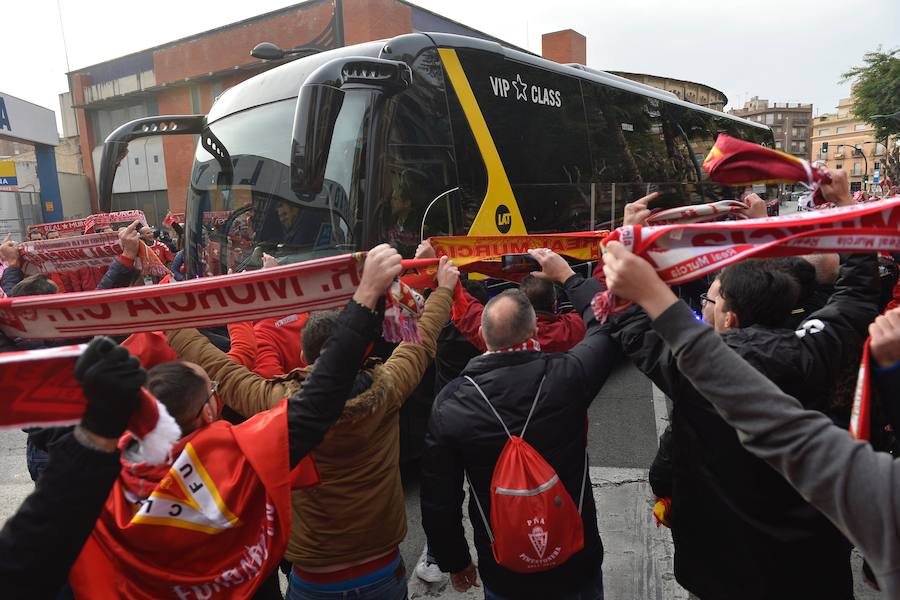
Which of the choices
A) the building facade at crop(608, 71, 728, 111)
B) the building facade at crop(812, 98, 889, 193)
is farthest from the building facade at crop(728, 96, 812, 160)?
the building facade at crop(608, 71, 728, 111)

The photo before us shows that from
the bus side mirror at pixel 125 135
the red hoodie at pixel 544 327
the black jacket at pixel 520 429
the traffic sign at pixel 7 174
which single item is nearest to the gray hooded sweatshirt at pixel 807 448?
the black jacket at pixel 520 429

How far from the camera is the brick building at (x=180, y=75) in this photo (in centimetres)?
2108

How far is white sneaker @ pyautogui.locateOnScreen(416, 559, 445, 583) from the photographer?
10.6ft

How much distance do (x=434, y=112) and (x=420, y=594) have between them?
3.44 metres

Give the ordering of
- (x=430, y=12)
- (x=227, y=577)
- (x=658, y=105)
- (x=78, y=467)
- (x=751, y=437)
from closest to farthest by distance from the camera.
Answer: (x=78, y=467)
(x=751, y=437)
(x=227, y=577)
(x=658, y=105)
(x=430, y=12)

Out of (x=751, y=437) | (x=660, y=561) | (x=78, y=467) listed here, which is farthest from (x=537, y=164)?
(x=78, y=467)

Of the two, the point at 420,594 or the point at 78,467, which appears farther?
the point at 420,594

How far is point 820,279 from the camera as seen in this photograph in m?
3.12

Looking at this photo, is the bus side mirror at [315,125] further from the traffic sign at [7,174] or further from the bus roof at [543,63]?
the traffic sign at [7,174]

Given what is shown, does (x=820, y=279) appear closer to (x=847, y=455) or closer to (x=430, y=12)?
(x=847, y=455)

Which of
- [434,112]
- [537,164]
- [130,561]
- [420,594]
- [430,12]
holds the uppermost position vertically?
[430,12]

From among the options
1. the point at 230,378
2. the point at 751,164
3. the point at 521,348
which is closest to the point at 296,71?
the point at 230,378

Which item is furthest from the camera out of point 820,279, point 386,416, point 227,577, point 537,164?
point 537,164

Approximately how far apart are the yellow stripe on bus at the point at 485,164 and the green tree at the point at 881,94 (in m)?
28.2
